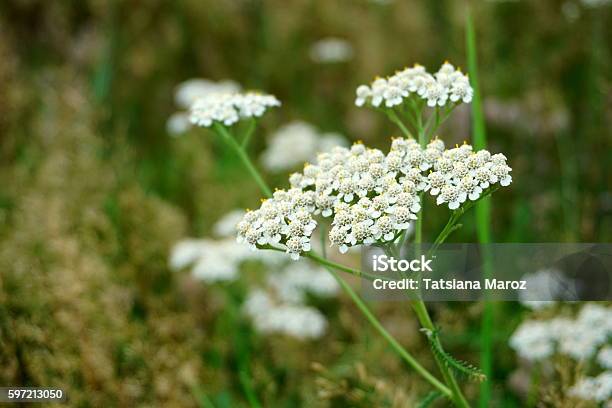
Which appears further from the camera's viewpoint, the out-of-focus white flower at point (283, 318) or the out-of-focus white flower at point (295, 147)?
the out-of-focus white flower at point (295, 147)

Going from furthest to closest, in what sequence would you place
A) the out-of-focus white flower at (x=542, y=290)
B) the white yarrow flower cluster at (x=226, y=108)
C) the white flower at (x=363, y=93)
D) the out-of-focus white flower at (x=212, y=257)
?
the out-of-focus white flower at (x=212, y=257)
the out-of-focus white flower at (x=542, y=290)
the white yarrow flower cluster at (x=226, y=108)
the white flower at (x=363, y=93)

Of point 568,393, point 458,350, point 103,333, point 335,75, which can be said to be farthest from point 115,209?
point 335,75

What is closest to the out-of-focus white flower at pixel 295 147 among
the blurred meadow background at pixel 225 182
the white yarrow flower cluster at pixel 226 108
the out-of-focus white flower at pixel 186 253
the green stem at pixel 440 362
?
the blurred meadow background at pixel 225 182

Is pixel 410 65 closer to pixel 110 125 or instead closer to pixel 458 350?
pixel 110 125

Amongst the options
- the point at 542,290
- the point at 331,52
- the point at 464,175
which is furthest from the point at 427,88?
the point at 331,52

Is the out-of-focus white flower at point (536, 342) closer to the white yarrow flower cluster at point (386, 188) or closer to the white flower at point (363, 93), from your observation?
the white yarrow flower cluster at point (386, 188)

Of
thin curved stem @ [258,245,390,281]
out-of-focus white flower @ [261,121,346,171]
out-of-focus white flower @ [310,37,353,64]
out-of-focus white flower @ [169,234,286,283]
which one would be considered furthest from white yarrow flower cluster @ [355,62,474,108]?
out-of-focus white flower @ [310,37,353,64]
